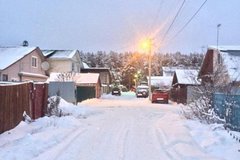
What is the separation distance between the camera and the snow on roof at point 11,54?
139 ft

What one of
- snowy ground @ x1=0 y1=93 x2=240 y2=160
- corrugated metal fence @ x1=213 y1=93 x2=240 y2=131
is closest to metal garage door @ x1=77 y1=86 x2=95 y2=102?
snowy ground @ x1=0 y1=93 x2=240 y2=160

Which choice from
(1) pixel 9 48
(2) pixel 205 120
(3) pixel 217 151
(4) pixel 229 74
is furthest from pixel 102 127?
(1) pixel 9 48

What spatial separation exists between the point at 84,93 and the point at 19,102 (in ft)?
92.7

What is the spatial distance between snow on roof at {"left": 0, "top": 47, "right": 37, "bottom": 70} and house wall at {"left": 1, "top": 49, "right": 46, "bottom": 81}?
0.46 metres

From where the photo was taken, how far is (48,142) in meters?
11.5

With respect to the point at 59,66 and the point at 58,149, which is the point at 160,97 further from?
the point at 58,149

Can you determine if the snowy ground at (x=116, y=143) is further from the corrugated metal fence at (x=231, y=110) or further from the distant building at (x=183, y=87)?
the distant building at (x=183, y=87)

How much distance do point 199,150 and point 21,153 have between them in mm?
4542

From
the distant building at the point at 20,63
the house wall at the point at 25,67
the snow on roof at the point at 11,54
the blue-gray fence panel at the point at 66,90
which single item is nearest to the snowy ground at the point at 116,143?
the blue-gray fence panel at the point at 66,90

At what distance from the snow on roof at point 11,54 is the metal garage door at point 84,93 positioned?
7449mm

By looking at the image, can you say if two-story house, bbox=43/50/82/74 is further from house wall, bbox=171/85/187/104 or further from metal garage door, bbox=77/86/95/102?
house wall, bbox=171/85/187/104

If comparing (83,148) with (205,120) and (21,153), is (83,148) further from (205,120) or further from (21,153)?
(205,120)

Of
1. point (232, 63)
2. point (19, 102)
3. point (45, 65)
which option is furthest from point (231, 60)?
point (45, 65)

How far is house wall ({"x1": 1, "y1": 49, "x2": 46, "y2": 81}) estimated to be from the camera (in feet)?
138
